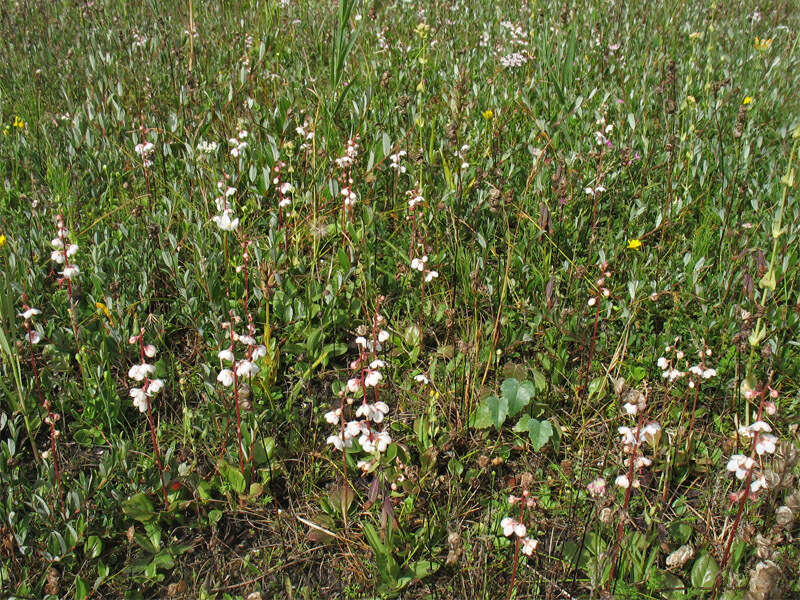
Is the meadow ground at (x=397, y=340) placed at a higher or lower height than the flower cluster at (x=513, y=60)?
lower

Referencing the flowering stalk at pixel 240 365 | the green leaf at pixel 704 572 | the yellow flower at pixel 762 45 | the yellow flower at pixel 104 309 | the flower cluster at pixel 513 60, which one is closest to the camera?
the green leaf at pixel 704 572

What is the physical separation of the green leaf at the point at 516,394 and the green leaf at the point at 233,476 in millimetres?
967

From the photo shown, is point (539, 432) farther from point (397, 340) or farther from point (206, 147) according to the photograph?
point (206, 147)

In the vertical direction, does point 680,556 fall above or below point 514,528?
below

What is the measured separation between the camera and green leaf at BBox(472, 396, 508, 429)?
2398 mm

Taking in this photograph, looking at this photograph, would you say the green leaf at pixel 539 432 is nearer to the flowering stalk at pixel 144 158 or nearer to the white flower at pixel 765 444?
the white flower at pixel 765 444

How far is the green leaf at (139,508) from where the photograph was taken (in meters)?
2.09

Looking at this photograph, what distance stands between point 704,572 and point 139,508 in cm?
173

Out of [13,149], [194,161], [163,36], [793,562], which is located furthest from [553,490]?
[163,36]

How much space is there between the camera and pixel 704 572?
6.39 ft

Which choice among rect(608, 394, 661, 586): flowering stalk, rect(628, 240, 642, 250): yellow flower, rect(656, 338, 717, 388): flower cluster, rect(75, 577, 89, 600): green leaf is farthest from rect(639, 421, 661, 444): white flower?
rect(75, 577, 89, 600): green leaf

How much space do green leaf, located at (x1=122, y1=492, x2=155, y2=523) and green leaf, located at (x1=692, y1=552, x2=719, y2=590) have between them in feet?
5.47

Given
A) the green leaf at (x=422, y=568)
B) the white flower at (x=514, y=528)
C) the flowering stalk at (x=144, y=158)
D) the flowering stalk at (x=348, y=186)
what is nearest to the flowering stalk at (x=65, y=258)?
the flowering stalk at (x=144, y=158)

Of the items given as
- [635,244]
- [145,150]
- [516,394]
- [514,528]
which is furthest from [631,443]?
[145,150]
